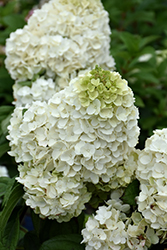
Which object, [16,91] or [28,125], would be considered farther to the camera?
[16,91]

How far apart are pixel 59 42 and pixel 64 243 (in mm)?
743

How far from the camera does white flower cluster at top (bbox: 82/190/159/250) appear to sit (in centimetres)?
94

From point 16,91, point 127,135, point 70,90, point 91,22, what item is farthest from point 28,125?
point 91,22

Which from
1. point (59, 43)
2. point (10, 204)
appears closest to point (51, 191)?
point (10, 204)

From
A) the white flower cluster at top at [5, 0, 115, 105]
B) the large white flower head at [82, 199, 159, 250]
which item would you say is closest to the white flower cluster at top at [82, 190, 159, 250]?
the large white flower head at [82, 199, 159, 250]

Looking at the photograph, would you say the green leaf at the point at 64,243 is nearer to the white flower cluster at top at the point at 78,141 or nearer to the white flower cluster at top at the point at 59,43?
the white flower cluster at top at the point at 78,141

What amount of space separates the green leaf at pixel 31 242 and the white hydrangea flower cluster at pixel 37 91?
495 mm

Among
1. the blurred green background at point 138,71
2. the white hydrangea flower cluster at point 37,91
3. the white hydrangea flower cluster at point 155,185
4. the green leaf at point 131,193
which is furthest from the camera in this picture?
the blurred green background at point 138,71

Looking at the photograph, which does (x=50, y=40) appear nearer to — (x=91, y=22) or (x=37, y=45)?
(x=37, y=45)

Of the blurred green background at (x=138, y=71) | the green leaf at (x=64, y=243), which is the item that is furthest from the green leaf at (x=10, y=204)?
the blurred green background at (x=138, y=71)

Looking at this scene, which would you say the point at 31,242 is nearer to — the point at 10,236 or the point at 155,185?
the point at 10,236

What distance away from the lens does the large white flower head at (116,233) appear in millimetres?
940

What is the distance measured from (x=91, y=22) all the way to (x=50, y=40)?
0.64 feet

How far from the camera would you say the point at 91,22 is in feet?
4.61
